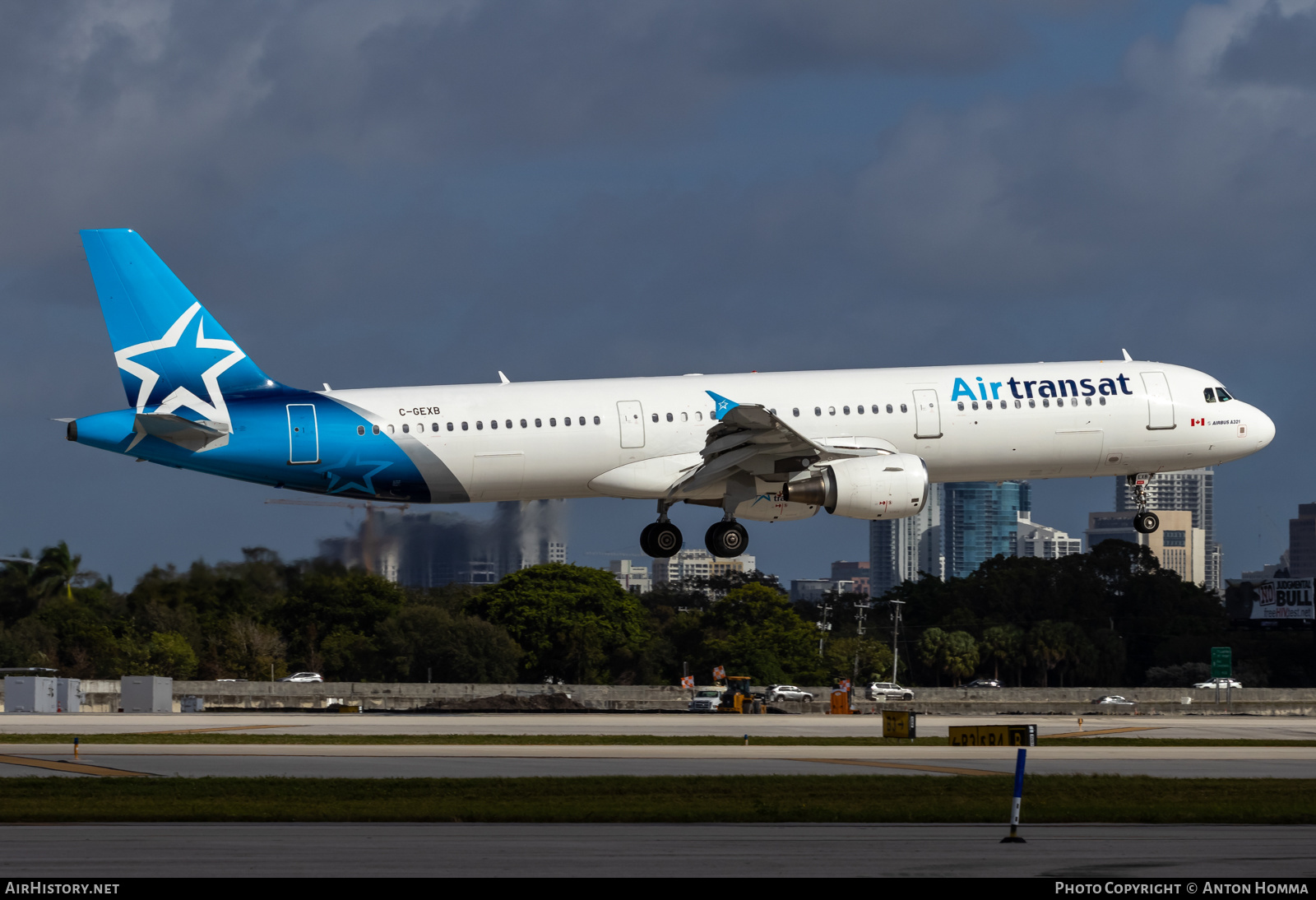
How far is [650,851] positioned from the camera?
1959 cm

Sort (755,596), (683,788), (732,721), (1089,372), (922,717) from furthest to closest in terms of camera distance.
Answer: (755,596), (922,717), (732,721), (1089,372), (683,788)

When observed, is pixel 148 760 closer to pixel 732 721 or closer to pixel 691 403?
pixel 691 403

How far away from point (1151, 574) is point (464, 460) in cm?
12733

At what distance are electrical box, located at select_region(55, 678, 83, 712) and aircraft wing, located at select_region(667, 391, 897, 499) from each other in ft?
125

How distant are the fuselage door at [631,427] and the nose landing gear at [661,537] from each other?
115 inches

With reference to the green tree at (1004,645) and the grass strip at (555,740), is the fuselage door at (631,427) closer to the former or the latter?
the grass strip at (555,740)

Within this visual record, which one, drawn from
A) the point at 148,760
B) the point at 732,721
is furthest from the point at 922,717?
the point at 148,760

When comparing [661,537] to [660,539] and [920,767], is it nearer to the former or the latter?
[660,539]

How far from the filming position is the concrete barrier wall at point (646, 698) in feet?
247

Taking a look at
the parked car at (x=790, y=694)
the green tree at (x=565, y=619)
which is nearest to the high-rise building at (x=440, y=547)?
the parked car at (x=790, y=694)

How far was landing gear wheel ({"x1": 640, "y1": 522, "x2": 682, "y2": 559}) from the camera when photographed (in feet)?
148

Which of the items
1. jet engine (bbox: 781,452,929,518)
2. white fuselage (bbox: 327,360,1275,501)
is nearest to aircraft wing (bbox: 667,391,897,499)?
white fuselage (bbox: 327,360,1275,501)
